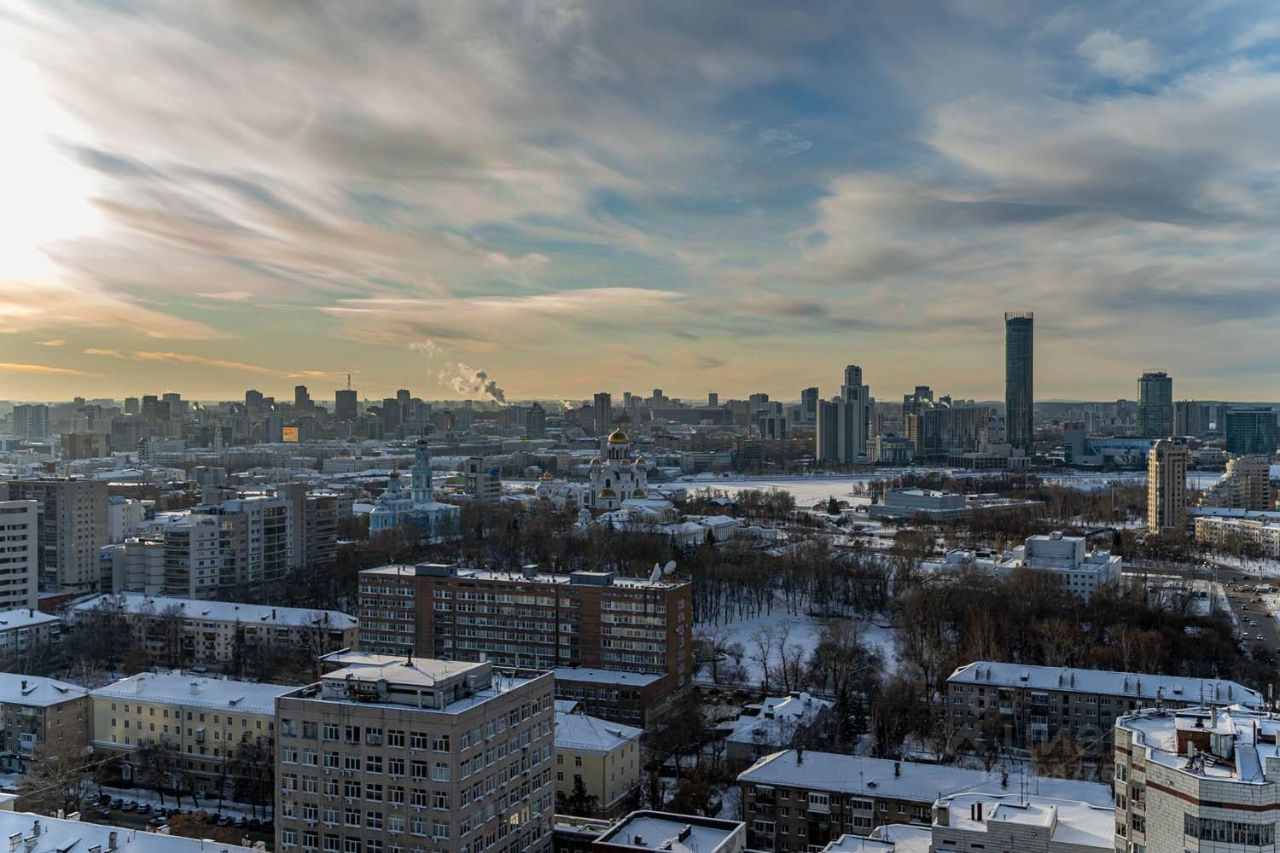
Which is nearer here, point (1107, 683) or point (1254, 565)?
point (1107, 683)

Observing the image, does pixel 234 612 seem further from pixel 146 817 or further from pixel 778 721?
pixel 778 721

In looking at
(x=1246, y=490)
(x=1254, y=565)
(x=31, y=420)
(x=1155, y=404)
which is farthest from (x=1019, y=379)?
(x=31, y=420)

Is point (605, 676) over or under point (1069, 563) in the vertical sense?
under

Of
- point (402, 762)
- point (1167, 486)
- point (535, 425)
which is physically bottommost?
point (402, 762)

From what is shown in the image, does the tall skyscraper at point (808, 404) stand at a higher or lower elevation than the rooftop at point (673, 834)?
higher

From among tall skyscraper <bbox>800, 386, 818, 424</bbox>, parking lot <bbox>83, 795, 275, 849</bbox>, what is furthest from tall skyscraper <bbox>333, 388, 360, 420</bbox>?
parking lot <bbox>83, 795, 275, 849</bbox>

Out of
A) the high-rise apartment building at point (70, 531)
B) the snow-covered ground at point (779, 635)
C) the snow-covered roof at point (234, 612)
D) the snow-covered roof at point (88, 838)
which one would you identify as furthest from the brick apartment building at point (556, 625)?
the high-rise apartment building at point (70, 531)

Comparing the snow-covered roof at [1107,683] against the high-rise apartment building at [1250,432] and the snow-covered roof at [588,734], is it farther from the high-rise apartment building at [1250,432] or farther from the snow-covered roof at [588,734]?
the high-rise apartment building at [1250,432]
